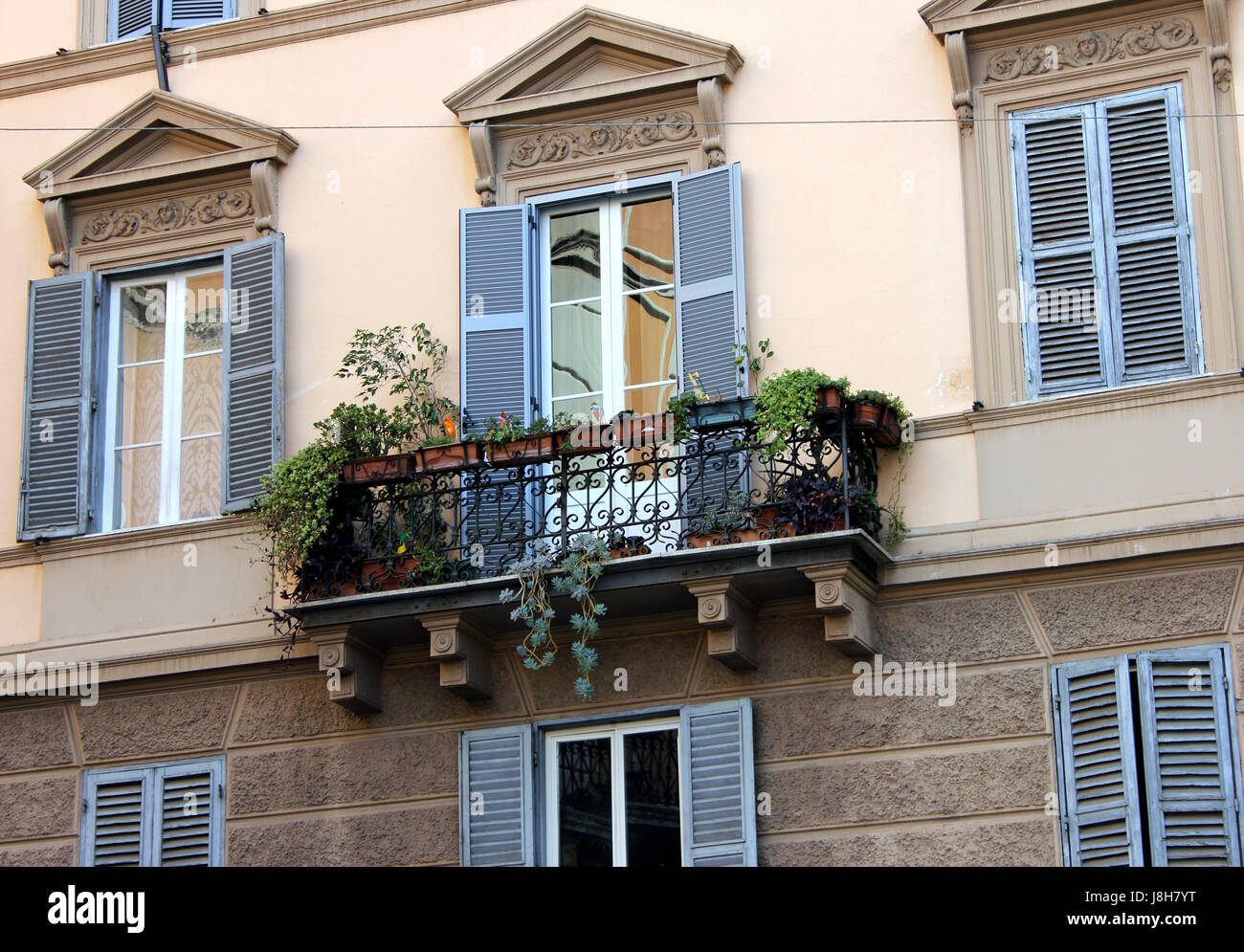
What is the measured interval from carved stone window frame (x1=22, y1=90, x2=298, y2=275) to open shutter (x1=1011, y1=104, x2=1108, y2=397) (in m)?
4.78

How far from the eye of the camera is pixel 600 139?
14.2m

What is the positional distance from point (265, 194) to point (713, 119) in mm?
2967

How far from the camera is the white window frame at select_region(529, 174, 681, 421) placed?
1384 centimetres

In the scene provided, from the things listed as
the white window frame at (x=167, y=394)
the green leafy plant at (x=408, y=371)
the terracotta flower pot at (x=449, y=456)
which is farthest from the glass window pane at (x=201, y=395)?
the terracotta flower pot at (x=449, y=456)

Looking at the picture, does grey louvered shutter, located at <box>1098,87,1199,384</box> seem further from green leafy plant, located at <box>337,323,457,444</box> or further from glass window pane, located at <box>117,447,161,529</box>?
glass window pane, located at <box>117,447,161,529</box>

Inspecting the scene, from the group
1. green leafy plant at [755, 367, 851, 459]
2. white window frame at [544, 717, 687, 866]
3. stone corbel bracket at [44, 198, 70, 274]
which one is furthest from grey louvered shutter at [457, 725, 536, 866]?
stone corbel bracket at [44, 198, 70, 274]

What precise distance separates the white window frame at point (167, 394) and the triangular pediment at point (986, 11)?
482 cm

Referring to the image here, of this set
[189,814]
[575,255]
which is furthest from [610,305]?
[189,814]

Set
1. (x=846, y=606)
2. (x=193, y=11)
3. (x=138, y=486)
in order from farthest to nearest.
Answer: (x=193, y=11)
(x=138, y=486)
(x=846, y=606)

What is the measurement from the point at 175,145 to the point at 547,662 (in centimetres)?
490

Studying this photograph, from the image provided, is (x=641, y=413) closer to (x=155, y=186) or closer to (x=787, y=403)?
(x=787, y=403)
